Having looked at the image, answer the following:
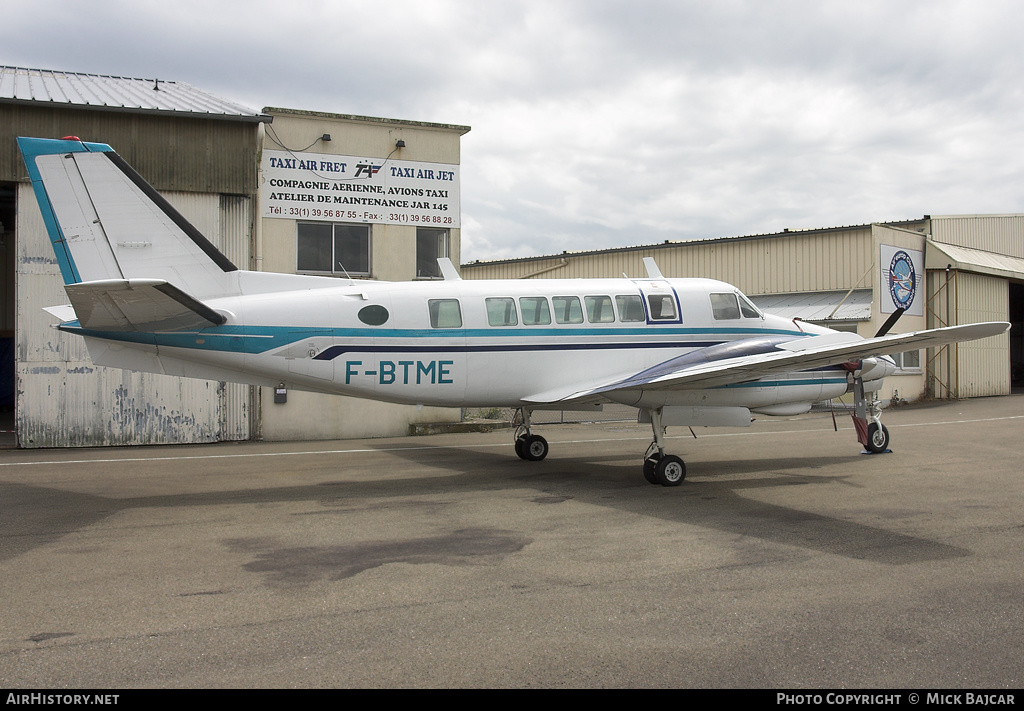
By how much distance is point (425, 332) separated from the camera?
441 inches

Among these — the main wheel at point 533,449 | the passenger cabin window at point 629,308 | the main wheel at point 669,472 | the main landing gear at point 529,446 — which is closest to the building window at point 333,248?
the main landing gear at point 529,446

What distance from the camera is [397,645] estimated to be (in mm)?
4863

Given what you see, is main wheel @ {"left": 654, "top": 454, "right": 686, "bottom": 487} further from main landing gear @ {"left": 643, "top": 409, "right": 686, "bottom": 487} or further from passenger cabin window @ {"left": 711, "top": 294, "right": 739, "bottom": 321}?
passenger cabin window @ {"left": 711, "top": 294, "right": 739, "bottom": 321}

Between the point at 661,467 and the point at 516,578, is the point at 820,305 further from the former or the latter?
the point at 516,578

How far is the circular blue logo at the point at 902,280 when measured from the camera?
27.5 metres

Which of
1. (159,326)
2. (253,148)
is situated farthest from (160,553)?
(253,148)

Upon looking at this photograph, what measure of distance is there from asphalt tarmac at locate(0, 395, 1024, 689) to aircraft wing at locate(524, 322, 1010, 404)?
5.12 ft

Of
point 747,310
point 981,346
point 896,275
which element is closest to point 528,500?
point 747,310

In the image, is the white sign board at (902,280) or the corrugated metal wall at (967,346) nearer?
the white sign board at (902,280)

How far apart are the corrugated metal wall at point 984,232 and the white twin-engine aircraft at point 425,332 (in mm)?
21860

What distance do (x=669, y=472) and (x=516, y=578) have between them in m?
5.25

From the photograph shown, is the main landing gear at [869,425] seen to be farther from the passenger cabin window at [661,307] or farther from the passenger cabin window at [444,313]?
the passenger cabin window at [444,313]

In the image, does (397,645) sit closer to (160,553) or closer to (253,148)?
(160,553)

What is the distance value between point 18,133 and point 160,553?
14719mm
